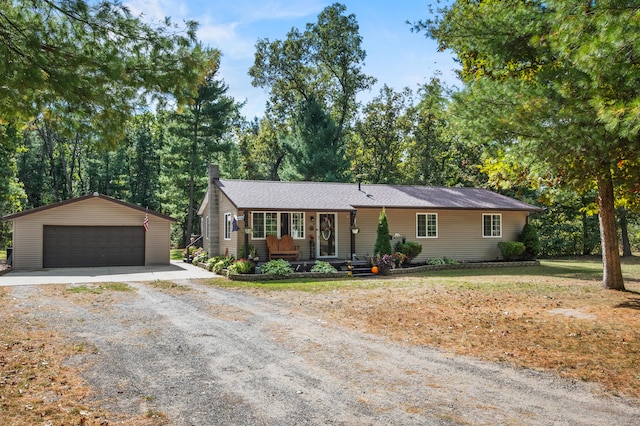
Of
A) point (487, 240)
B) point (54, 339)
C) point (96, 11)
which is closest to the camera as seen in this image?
point (96, 11)

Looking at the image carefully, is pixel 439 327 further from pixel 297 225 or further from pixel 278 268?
pixel 297 225

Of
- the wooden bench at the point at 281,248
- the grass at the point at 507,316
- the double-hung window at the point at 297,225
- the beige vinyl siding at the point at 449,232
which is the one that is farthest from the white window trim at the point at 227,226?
the grass at the point at 507,316

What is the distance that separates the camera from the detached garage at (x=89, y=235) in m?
19.6

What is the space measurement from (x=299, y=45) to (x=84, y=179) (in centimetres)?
2927

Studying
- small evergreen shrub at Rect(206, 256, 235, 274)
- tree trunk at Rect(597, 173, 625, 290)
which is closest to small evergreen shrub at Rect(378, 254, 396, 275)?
small evergreen shrub at Rect(206, 256, 235, 274)

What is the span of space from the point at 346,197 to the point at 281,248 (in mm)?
4409

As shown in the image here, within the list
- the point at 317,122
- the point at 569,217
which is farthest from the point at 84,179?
the point at 569,217

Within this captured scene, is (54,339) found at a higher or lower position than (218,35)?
lower

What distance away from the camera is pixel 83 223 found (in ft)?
67.5

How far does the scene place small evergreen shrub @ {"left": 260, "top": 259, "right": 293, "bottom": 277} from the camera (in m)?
16.4

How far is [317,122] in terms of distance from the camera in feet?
113

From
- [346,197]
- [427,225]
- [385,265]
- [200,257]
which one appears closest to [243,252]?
[200,257]

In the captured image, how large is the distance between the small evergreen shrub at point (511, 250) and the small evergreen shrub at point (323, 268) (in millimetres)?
9068

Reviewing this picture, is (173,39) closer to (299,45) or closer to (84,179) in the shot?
(299,45)
